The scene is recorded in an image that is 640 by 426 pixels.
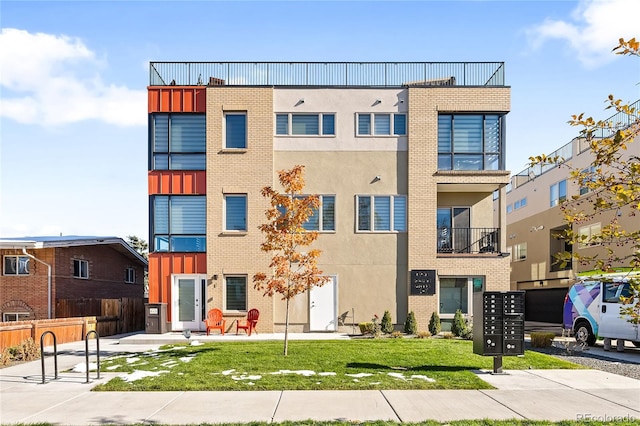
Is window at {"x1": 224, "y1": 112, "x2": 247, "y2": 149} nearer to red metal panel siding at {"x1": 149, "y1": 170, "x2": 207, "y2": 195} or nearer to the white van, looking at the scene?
red metal panel siding at {"x1": 149, "y1": 170, "x2": 207, "y2": 195}

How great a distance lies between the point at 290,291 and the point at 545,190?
95.4 ft

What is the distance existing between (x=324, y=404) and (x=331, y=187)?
12634 mm

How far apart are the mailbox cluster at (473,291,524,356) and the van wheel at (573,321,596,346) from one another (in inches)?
266

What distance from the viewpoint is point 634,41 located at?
3.89 metres

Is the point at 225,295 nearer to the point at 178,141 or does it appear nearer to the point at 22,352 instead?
the point at 178,141

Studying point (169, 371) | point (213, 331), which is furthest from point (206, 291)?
point (169, 371)

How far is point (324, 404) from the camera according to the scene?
8.49 meters

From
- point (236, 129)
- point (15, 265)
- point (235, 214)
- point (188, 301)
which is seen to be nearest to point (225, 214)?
point (235, 214)

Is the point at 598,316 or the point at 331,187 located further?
the point at 331,187

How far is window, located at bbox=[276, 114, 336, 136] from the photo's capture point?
20641 millimetres

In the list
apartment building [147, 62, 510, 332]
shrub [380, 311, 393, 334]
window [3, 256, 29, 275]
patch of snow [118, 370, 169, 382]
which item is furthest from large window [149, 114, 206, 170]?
patch of snow [118, 370, 169, 382]

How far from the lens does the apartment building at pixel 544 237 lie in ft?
107

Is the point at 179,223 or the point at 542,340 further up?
the point at 179,223

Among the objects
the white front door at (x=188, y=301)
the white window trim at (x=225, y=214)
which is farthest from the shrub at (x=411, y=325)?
the white front door at (x=188, y=301)
